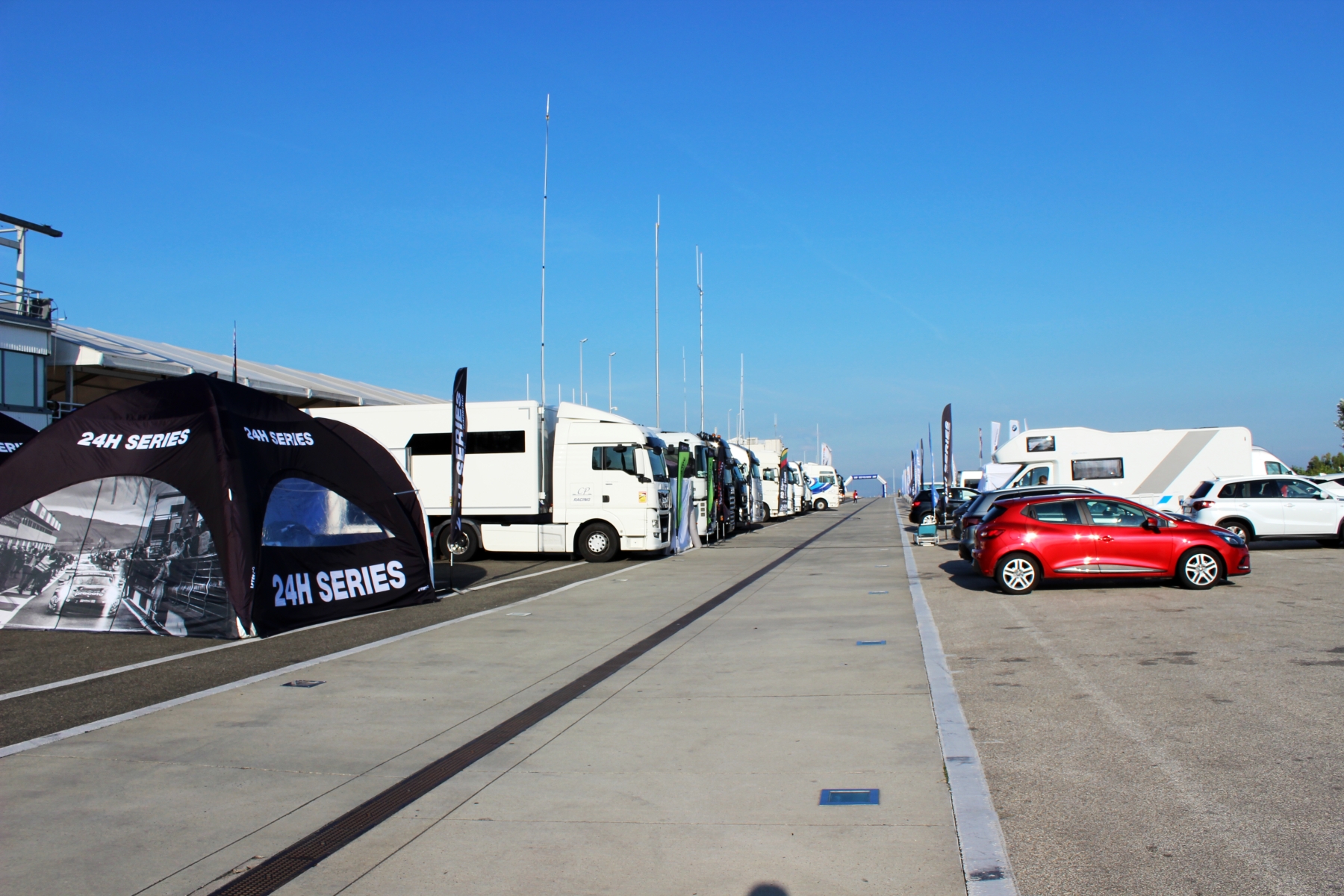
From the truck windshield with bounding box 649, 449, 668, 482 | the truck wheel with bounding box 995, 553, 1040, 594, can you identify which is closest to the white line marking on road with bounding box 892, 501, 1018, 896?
the truck wheel with bounding box 995, 553, 1040, 594

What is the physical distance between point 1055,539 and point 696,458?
14.7m

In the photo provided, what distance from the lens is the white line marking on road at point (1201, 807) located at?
4207 millimetres

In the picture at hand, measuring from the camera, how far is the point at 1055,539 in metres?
15.0

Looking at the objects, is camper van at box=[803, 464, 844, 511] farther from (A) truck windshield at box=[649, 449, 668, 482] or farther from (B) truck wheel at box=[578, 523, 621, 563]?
(B) truck wheel at box=[578, 523, 621, 563]

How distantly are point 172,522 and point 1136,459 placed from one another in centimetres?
2600

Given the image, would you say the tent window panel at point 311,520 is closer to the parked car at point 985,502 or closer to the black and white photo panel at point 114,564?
the black and white photo panel at point 114,564

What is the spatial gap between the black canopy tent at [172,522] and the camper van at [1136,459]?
2233 cm

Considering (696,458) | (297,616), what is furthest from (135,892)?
(696,458)

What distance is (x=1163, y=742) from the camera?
6312 millimetres

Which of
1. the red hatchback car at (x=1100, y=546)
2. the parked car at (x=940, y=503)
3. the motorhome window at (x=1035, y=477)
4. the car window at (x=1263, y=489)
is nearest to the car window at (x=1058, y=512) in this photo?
the red hatchback car at (x=1100, y=546)

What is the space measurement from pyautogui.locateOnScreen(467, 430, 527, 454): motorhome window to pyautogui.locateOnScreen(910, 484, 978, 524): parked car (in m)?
14.0

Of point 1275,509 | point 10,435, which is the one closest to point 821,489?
point 1275,509

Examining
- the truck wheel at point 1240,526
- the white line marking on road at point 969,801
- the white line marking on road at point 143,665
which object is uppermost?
the truck wheel at point 1240,526

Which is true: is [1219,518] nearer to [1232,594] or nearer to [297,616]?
[1232,594]
